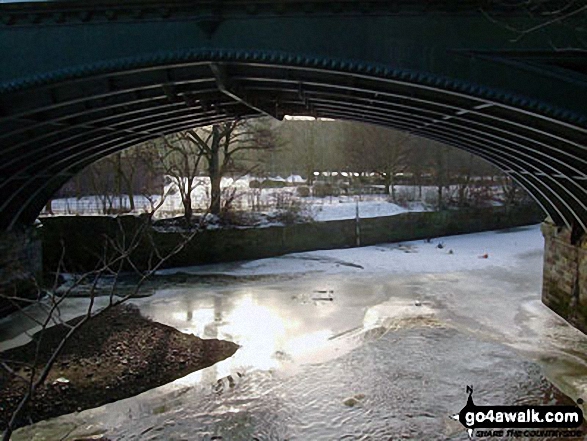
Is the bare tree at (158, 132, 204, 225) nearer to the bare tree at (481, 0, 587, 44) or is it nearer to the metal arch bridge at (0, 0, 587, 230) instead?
the metal arch bridge at (0, 0, 587, 230)

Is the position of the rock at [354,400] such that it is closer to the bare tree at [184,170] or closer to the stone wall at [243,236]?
the stone wall at [243,236]

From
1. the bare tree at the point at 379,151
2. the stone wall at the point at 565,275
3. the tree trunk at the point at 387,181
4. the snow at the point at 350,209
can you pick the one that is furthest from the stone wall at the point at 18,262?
the tree trunk at the point at 387,181

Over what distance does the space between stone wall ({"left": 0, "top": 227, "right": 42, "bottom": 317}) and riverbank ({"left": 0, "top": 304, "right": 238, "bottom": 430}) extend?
2.48m

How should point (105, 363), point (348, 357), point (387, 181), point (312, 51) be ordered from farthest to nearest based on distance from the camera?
point (387, 181), point (348, 357), point (105, 363), point (312, 51)

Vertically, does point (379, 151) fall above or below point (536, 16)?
below

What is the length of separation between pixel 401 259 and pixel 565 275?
8.72 metres

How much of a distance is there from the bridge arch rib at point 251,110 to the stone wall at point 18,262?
1.54 feet

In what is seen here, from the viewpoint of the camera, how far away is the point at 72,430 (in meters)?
7.17

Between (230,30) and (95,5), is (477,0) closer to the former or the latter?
(230,30)

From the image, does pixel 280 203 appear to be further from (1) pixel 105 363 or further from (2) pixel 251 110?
(1) pixel 105 363

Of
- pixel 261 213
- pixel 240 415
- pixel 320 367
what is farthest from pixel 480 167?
pixel 240 415

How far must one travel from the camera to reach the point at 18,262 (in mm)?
14039

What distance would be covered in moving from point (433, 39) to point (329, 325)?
291 inches

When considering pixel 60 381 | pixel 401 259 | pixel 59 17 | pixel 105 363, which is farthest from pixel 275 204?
pixel 59 17
